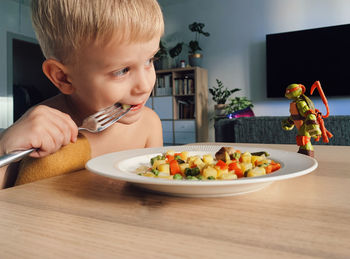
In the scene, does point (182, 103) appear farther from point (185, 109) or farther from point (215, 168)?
point (215, 168)

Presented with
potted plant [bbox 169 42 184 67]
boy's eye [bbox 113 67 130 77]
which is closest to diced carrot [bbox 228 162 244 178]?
boy's eye [bbox 113 67 130 77]

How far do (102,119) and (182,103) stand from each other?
4.49 metres

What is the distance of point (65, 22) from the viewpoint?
0.61 metres

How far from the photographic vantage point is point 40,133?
1.76 ft

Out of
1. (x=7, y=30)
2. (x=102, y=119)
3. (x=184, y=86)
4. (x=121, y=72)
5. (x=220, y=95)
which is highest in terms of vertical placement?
(x=7, y=30)

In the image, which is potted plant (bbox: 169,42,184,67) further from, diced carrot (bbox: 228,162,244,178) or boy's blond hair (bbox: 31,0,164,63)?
diced carrot (bbox: 228,162,244,178)

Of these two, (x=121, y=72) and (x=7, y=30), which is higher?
(x=7, y=30)

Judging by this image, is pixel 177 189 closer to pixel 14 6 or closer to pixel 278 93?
pixel 278 93

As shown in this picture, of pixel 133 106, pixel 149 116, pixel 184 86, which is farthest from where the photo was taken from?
pixel 184 86

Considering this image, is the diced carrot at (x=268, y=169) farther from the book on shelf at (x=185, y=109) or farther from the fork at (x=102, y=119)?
the book on shelf at (x=185, y=109)

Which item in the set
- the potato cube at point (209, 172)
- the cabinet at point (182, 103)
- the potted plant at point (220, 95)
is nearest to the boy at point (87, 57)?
the potato cube at point (209, 172)

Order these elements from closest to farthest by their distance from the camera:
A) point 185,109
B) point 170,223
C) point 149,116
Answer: point 170,223 < point 149,116 < point 185,109

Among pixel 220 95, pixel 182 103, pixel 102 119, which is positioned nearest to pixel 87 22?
pixel 102 119

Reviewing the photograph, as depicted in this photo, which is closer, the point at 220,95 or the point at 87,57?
the point at 87,57
